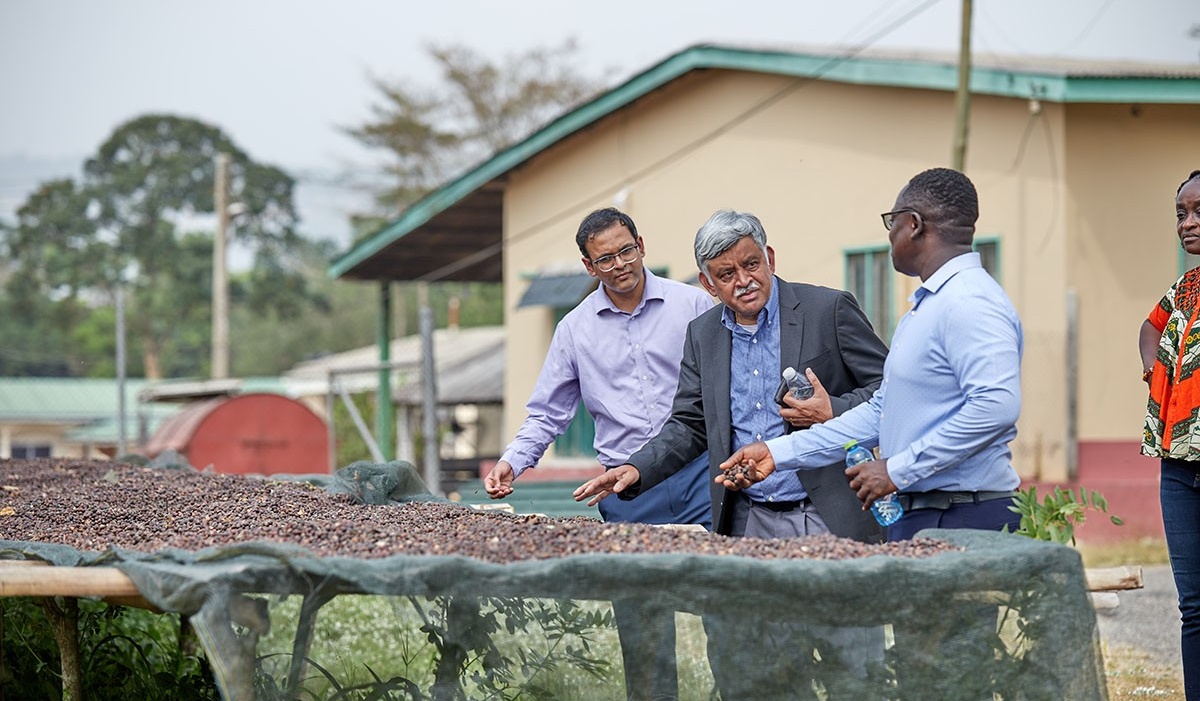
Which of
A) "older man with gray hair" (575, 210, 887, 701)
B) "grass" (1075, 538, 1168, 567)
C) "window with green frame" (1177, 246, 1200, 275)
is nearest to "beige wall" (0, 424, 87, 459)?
"grass" (1075, 538, 1168, 567)

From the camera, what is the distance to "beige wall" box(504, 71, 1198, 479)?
10.6 m

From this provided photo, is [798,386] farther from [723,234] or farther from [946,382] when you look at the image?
[946,382]

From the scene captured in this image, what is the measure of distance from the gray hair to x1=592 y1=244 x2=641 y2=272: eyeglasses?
0.54 m

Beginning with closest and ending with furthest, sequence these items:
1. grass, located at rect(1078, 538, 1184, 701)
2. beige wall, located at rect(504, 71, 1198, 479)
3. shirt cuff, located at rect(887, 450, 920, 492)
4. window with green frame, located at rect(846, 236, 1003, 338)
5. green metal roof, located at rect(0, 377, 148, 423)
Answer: shirt cuff, located at rect(887, 450, 920, 492)
grass, located at rect(1078, 538, 1184, 701)
beige wall, located at rect(504, 71, 1198, 479)
window with green frame, located at rect(846, 236, 1003, 338)
green metal roof, located at rect(0, 377, 148, 423)

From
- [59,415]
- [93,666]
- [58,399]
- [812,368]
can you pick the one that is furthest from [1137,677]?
[58,399]

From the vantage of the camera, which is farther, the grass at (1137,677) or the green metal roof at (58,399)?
the green metal roof at (58,399)

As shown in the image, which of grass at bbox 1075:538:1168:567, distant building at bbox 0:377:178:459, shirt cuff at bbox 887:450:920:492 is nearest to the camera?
shirt cuff at bbox 887:450:920:492

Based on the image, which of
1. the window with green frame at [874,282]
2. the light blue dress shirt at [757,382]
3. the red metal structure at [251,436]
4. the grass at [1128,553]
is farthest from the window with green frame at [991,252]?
the red metal structure at [251,436]

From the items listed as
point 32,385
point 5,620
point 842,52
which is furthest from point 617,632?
point 32,385

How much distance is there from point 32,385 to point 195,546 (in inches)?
1706

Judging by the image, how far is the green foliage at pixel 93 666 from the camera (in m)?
4.71

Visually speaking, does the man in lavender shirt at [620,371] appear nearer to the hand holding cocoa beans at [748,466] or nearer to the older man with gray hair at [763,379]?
the older man with gray hair at [763,379]

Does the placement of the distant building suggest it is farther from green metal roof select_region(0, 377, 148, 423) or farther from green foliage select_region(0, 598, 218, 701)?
green foliage select_region(0, 598, 218, 701)

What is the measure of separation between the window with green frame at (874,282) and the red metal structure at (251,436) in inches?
292
